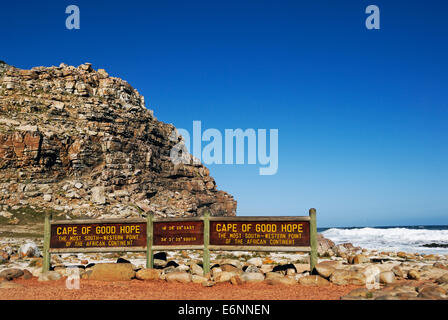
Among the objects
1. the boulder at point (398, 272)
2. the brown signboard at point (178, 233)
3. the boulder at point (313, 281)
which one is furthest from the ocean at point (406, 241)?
the brown signboard at point (178, 233)

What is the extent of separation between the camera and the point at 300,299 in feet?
29.9

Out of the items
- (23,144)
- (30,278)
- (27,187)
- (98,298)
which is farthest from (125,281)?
(23,144)

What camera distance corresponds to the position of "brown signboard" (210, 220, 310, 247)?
12391mm

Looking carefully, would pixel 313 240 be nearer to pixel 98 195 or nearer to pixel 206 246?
pixel 206 246

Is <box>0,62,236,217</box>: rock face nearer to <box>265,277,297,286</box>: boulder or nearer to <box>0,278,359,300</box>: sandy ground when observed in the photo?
<box>0,278,359,300</box>: sandy ground

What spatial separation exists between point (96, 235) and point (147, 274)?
281cm

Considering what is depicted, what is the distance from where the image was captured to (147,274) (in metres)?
12.1

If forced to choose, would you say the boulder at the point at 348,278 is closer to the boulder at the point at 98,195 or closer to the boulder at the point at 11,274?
the boulder at the point at 11,274

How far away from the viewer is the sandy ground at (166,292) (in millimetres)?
9297

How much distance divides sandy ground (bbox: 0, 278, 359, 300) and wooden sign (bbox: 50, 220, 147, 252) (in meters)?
1.98

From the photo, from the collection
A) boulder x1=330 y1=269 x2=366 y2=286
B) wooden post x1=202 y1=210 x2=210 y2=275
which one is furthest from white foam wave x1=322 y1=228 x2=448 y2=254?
wooden post x1=202 y1=210 x2=210 y2=275

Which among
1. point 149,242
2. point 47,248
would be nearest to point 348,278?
point 149,242
